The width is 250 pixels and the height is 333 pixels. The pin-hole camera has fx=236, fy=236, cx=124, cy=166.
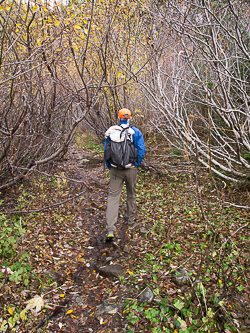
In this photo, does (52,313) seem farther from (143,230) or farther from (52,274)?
(143,230)

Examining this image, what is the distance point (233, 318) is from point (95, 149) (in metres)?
11.0

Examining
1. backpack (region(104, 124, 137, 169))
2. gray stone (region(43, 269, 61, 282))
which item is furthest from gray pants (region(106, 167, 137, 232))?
gray stone (region(43, 269, 61, 282))

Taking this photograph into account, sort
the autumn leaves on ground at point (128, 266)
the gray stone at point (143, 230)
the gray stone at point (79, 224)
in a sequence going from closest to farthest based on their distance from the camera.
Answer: the autumn leaves on ground at point (128, 266)
the gray stone at point (143, 230)
the gray stone at point (79, 224)

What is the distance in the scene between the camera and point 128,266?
380 centimetres

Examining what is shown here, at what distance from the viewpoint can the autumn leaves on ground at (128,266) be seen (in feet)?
8.75

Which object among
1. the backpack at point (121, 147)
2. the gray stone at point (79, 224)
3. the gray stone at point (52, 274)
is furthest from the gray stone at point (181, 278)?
the gray stone at point (79, 224)

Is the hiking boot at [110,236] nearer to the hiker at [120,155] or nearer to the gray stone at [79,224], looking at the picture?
the hiker at [120,155]

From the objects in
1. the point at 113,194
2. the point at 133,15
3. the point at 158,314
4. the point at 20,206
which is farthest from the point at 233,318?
the point at 133,15

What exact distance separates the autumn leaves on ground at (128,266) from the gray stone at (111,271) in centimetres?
6

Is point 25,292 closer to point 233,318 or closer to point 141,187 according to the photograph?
point 233,318

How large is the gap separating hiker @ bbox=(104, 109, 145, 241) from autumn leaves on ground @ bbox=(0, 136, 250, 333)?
67 cm

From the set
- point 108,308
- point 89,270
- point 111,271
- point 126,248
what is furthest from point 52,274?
point 126,248

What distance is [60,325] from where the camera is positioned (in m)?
2.76

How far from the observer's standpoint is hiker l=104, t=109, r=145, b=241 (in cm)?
430
